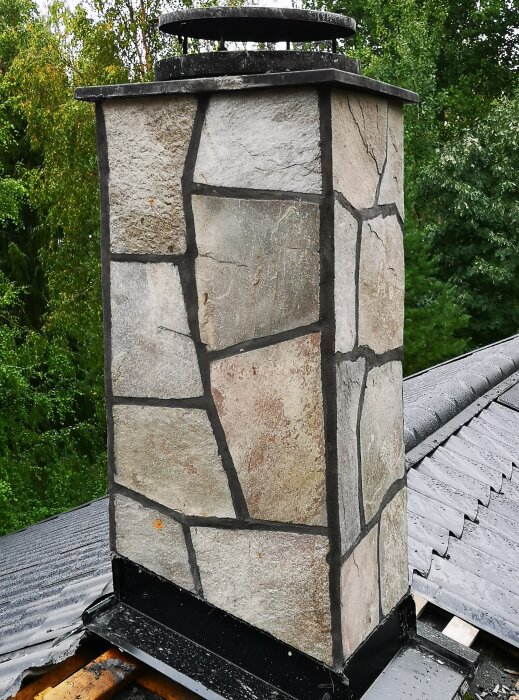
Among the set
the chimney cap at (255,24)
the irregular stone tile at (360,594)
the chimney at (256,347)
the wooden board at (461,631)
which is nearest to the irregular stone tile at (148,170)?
the chimney at (256,347)

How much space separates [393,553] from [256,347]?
0.62 m

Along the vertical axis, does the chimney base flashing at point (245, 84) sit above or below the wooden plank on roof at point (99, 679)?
above

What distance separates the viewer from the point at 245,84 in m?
1.48

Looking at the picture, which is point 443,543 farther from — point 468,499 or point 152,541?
point 152,541

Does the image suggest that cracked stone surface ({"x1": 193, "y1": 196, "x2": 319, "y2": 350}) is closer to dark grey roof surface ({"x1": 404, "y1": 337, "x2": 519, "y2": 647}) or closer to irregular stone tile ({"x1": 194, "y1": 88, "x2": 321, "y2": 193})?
irregular stone tile ({"x1": 194, "y1": 88, "x2": 321, "y2": 193})

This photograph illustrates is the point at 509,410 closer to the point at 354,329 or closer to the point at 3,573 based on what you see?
the point at 3,573

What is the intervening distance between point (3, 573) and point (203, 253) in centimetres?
383

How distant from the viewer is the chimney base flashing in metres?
1.43

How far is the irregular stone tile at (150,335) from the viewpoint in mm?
1663

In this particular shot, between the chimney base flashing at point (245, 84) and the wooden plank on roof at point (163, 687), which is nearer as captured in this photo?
the chimney base flashing at point (245, 84)

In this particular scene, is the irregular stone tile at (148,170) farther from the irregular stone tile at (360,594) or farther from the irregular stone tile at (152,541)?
the irregular stone tile at (360,594)

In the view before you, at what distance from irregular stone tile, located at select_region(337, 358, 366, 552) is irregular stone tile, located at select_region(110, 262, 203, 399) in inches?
11.4

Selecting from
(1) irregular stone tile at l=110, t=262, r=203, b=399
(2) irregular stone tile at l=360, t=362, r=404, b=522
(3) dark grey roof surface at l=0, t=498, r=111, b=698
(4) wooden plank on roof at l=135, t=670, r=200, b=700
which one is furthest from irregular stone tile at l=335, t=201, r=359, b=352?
(3) dark grey roof surface at l=0, t=498, r=111, b=698

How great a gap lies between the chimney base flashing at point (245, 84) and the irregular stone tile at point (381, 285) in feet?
0.88
